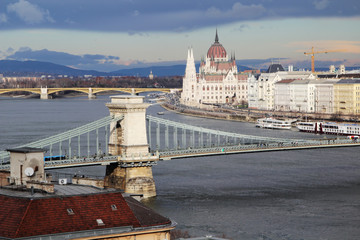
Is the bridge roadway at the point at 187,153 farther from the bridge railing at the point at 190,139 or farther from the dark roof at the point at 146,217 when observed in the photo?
the dark roof at the point at 146,217

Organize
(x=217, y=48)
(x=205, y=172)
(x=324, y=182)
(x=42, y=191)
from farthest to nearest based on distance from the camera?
(x=217, y=48) < (x=205, y=172) < (x=324, y=182) < (x=42, y=191)

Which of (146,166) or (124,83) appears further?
(124,83)

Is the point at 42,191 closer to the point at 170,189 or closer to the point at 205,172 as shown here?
the point at 170,189

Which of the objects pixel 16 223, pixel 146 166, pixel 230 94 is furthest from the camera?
pixel 230 94

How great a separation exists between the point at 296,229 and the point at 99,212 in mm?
10507

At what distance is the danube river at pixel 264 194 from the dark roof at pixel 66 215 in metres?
8.09

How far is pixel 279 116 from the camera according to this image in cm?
7925

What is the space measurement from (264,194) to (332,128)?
31679 mm

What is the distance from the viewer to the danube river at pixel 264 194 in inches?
898

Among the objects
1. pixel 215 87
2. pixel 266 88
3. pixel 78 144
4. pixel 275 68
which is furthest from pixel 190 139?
pixel 215 87

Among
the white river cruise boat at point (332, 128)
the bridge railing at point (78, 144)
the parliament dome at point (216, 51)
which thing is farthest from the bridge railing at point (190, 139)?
the parliament dome at point (216, 51)

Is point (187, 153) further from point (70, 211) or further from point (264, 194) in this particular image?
point (70, 211)

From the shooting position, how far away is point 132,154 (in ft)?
88.6

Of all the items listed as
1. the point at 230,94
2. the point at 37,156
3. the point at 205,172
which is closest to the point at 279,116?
the point at 230,94
